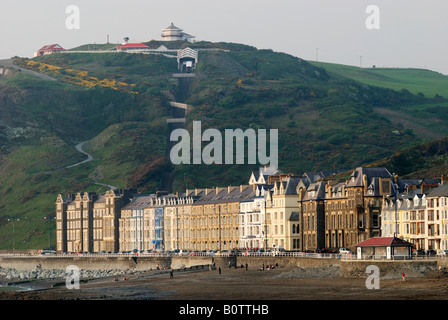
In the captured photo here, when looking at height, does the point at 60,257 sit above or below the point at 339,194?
below

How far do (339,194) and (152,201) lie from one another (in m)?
55.0

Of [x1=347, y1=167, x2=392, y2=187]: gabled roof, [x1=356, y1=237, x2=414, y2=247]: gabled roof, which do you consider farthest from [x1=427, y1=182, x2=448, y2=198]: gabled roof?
[x1=347, y1=167, x2=392, y2=187]: gabled roof

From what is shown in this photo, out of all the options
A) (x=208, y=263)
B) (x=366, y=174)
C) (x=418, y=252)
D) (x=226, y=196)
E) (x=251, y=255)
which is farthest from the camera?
(x=226, y=196)

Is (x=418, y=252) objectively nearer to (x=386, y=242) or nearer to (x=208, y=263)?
(x=386, y=242)

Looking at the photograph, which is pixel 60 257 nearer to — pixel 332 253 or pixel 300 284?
pixel 332 253

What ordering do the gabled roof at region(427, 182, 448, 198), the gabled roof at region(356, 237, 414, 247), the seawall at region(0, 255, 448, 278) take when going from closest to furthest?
the seawall at region(0, 255, 448, 278), the gabled roof at region(356, 237, 414, 247), the gabled roof at region(427, 182, 448, 198)

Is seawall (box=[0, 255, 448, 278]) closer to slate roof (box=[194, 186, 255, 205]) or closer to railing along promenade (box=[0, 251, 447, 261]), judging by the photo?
railing along promenade (box=[0, 251, 447, 261])

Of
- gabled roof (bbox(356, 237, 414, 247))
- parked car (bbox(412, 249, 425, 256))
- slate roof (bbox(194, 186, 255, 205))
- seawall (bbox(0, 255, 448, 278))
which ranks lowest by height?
seawall (bbox(0, 255, 448, 278))

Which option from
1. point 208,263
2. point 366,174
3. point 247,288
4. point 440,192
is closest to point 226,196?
point 208,263

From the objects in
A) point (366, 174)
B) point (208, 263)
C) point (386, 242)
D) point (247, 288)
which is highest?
point (366, 174)

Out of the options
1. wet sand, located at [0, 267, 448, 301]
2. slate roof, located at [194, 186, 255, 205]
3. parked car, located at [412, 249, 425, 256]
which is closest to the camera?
wet sand, located at [0, 267, 448, 301]

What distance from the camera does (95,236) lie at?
178 meters
